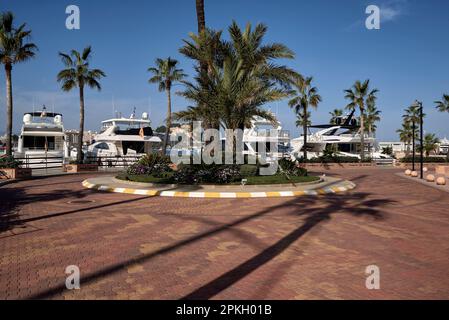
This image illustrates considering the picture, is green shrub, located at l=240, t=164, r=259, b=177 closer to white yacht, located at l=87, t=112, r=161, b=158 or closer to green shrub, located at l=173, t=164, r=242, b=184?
green shrub, located at l=173, t=164, r=242, b=184

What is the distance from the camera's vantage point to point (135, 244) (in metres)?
7.22

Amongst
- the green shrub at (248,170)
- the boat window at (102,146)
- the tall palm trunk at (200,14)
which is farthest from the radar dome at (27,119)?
the green shrub at (248,170)

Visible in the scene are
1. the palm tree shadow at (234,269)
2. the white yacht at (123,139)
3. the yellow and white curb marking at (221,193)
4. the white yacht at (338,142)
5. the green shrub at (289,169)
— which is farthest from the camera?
the white yacht at (338,142)

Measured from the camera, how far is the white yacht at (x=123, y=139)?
138 feet

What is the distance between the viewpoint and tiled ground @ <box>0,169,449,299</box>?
500 centimetres

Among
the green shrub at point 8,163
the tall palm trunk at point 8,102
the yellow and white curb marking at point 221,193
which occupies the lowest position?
the yellow and white curb marking at point 221,193

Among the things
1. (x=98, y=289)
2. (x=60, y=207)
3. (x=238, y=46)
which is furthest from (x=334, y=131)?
(x=98, y=289)

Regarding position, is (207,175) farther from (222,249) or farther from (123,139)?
(123,139)

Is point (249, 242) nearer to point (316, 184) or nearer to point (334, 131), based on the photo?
point (316, 184)

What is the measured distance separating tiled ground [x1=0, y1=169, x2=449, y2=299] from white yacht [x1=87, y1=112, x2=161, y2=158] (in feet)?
100

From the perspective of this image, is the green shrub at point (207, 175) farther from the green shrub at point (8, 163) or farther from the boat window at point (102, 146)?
the boat window at point (102, 146)

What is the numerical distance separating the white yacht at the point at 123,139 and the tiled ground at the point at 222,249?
30.5 meters

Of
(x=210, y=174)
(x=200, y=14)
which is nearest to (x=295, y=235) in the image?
(x=210, y=174)
